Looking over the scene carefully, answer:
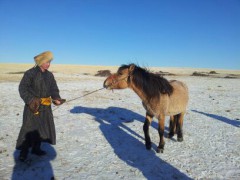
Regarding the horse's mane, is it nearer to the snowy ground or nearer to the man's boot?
the snowy ground

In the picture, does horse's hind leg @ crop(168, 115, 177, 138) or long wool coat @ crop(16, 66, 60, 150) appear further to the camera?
horse's hind leg @ crop(168, 115, 177, 138)

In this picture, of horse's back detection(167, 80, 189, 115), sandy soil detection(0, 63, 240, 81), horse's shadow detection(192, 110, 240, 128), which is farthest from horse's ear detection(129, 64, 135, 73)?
sandy soil detection(0, 63, 240, 81)

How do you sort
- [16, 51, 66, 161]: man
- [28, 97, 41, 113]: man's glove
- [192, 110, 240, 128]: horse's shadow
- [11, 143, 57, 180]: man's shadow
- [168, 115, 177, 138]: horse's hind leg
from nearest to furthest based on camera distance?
1. [11, 143, 57, 180]: man's shadow
2. [28, 97, 41, 113]: man's glove
3. [16, 51, 66, 161]: man
4. [168, 115, 177, 138]: horse's hind leg
5. [192, 110, 240, 128]: horse's shadow

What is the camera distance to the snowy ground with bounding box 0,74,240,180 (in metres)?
5.84

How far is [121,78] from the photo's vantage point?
7184mm

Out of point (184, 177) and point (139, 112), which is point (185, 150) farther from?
point (139, 112)

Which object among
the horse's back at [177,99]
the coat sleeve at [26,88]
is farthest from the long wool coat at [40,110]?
the horse's back at [177,99]

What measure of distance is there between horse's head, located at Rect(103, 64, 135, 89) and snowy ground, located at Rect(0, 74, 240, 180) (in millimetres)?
1850

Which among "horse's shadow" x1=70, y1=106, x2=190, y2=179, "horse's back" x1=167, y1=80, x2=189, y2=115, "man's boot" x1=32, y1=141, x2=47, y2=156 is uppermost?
"horse's back" x1=167, y1=80, x2=189, y2=115

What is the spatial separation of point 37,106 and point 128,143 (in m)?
3.27

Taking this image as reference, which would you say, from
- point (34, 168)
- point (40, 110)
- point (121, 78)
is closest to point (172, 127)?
point (121, 78)

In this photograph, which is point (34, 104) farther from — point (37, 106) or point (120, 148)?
point (120, 148)

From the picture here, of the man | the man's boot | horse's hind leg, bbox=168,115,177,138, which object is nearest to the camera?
the man

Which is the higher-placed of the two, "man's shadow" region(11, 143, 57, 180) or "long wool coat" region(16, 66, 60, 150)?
"long wool coat" region(16, 66, 60, 150)
